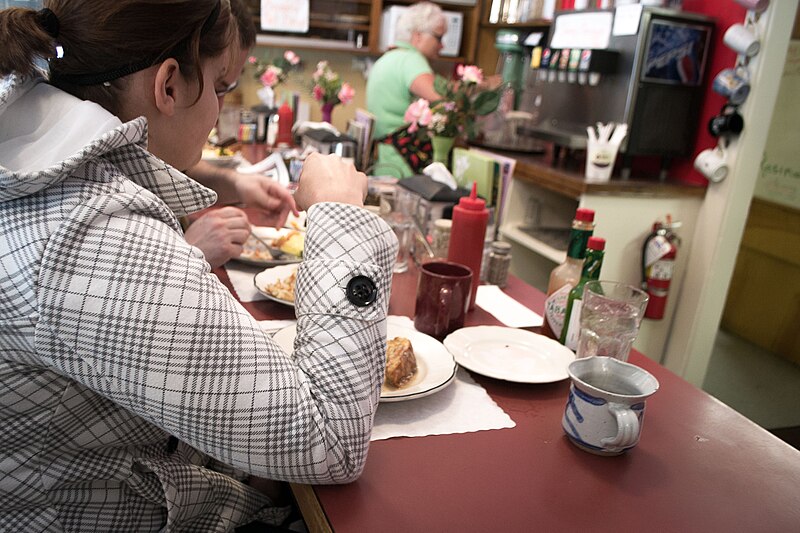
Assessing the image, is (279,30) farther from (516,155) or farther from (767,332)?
(767,332)

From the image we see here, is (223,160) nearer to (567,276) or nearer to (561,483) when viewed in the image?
(567,276)

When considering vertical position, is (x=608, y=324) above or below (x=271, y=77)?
below

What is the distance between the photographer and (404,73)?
366cm

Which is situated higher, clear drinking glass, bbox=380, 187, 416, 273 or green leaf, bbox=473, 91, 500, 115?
green leaf, bbox=473, 91, 500, 115

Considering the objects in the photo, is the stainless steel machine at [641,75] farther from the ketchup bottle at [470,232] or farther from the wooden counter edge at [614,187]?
the ketchup bottle at [470,232]

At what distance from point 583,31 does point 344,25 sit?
8.11 ft

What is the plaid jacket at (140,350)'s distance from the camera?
2.22ft

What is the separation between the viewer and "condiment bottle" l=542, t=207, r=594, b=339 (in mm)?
1166

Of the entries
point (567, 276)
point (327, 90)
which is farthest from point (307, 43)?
Result: point (567, 276)

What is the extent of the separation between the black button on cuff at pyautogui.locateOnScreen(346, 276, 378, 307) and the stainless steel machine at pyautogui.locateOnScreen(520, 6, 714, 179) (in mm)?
2274

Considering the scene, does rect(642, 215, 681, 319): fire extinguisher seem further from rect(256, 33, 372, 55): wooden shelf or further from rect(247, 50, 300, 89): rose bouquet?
rect(256, 33, 372, 55): wooden shelf

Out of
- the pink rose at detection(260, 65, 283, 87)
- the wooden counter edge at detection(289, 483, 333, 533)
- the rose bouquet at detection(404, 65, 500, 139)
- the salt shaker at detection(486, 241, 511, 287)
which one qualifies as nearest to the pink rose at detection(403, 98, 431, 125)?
the rose bouquet at detection(404, 65, 500, 139)

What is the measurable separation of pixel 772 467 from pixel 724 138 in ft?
6.88

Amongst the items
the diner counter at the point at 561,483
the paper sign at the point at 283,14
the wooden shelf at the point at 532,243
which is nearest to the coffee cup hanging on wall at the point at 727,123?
the wooden shelf at the point at 532,243
